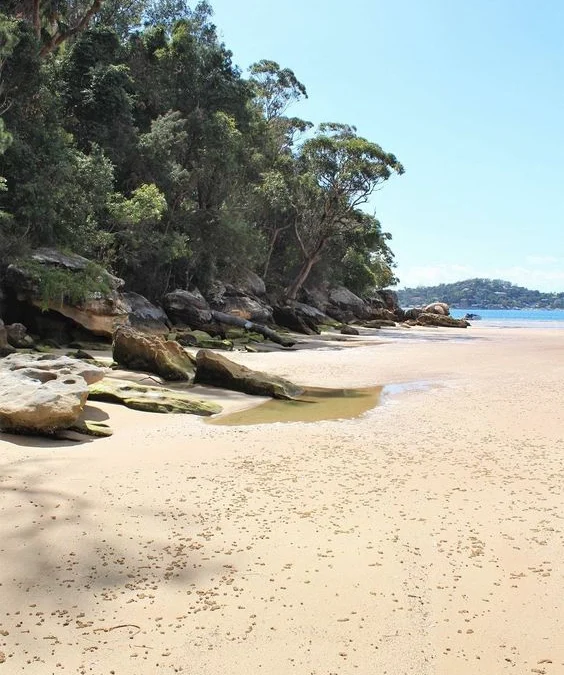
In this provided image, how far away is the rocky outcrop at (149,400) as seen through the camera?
826cm

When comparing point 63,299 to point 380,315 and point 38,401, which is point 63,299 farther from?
point 380,315

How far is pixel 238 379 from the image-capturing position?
10617 mm

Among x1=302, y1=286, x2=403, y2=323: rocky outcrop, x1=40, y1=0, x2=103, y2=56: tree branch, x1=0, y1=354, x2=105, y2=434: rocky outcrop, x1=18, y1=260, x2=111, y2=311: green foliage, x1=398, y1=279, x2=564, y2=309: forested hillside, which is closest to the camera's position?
x1=0, y1=354, x2=105, y2=434: rocky outcrop

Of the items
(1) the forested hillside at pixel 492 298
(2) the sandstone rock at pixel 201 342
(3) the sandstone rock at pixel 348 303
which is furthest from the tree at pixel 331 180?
(1) the forested hillside at pixel 492 298

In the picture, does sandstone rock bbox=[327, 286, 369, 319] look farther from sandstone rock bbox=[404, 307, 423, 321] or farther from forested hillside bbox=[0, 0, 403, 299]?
sandstone rock bbox=[404, 307, 423, 321]

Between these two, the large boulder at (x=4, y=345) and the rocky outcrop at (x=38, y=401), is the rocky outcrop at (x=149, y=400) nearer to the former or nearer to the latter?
the rocky outcrop at (x=38, y=401)

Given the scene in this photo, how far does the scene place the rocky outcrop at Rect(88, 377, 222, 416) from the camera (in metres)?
8.26

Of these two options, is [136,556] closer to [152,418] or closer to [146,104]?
[152,418]

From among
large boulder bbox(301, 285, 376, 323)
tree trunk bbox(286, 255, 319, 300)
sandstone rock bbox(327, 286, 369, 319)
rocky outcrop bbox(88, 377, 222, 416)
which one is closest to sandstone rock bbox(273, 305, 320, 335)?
tree trunk bbox(286, 255, 319, 300)

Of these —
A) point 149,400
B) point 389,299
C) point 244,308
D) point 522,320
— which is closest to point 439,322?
point 389,299

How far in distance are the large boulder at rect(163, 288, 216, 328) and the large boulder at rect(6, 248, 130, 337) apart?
23.0ft

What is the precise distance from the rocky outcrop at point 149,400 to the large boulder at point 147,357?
8.59ft

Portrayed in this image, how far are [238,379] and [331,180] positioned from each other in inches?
1200

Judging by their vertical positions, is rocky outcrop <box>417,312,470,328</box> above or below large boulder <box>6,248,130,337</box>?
below
